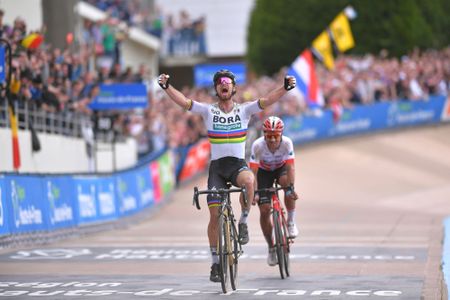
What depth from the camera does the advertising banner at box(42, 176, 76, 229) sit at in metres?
19.3

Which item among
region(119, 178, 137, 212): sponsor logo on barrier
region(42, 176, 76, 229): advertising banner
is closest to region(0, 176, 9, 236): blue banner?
region(42, 176, 76, 229): advertising banner

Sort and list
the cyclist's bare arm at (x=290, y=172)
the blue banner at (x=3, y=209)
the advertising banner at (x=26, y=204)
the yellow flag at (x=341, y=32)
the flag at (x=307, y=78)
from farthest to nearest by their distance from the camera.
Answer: the yellow flag at (x=341, y=32) → the flag at (x=307, y=78) → the advertising banner at (x=26, y=204) → the blue banner at (x=3, y=209) → the cyclist's bare arm at (x=290, y=172)

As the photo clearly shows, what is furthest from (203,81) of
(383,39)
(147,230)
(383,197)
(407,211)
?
(147,230)

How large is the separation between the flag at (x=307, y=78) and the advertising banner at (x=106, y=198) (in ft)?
39.6

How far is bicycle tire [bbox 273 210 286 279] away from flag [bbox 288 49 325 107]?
20.7 m

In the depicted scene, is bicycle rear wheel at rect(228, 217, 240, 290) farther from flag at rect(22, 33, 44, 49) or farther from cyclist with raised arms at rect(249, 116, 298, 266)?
flag at rect(22, 33, 44, 49)

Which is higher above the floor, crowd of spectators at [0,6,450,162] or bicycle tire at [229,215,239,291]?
crowd of spectators at [0,6,450,162]

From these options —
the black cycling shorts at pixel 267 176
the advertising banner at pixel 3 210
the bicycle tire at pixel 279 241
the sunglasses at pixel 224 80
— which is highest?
the sunglasses at pixel 224 80

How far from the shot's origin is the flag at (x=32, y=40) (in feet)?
67.9

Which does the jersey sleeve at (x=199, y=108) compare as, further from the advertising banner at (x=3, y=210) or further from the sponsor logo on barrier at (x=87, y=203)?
the sponsor logo on barrier at (x=87, y=203)

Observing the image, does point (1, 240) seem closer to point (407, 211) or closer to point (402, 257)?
point (402, 257)

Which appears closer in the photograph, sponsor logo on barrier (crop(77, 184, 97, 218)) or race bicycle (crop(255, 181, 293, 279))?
race bicycle (crop(255, 181, 293, 279))

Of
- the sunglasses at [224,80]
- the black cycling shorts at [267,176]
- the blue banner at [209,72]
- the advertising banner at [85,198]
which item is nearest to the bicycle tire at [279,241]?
the black cycling shorts at [267,176]

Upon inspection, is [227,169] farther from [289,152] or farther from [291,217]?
[291,217]
